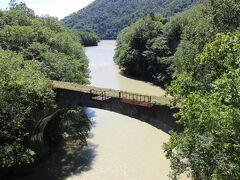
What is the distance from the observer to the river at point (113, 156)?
1280 inches

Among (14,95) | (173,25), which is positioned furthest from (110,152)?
(173,25)

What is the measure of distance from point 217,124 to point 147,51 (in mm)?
60267

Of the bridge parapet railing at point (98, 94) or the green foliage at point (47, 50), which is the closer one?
the bridge parapet railing at point (98, 94)

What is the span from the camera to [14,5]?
7938 cm

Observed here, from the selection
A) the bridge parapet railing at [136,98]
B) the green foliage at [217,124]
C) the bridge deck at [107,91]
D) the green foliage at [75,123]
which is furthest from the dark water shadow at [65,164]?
the green foliage at [217,124]


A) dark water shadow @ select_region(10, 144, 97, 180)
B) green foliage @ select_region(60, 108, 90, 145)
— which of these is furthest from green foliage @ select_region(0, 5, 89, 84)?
dark water shadow @ select_region(10, 144, 97, 180)

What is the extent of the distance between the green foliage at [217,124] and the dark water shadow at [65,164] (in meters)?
16.2

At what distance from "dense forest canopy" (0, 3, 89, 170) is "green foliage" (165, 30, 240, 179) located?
1175 centimetres

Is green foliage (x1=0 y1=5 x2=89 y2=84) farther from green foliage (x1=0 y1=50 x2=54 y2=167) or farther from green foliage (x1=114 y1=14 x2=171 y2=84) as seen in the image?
green foliage (x1=114 y1=14 x2=171 y2=84)

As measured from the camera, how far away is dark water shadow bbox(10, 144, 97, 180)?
107 feet

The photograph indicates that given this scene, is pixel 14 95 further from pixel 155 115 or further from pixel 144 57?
pixel 144 57

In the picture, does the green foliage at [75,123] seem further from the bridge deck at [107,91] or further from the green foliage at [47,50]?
the bridge deck at [107,91]

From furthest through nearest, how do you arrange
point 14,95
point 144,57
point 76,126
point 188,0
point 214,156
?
point 188,0, point 144,57, point 76,126, point 14,95, point 214,156

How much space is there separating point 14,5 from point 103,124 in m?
44.0
